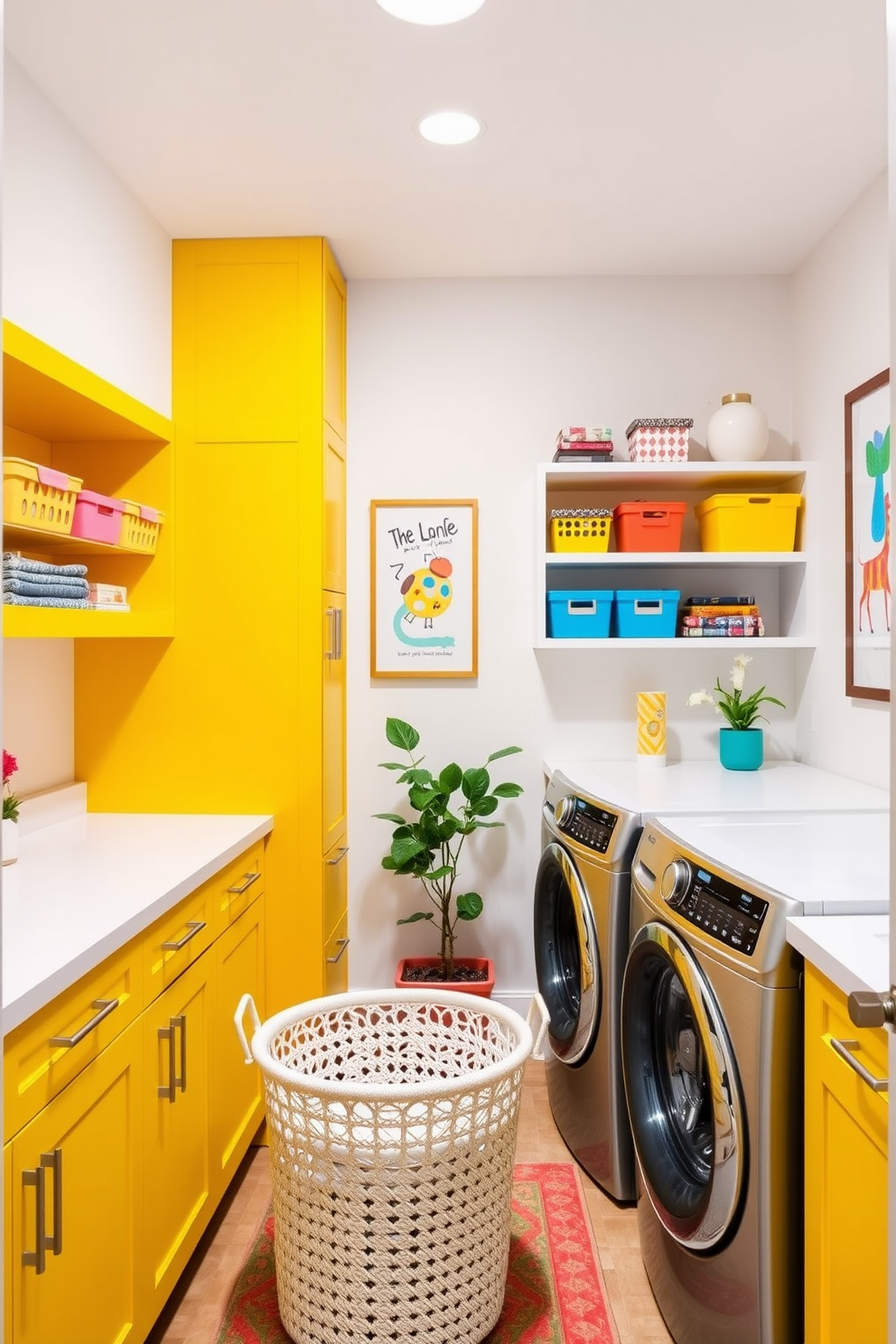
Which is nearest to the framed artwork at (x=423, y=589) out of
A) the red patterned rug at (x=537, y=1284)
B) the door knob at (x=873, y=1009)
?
the red patterned rug at (x=537, y=1284)

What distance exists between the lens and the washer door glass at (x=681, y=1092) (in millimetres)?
1542

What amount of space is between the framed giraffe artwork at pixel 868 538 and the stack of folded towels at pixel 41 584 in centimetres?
194

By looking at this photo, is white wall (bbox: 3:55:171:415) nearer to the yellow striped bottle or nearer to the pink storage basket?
the pink storage basket

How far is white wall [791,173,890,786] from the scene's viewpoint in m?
2.46

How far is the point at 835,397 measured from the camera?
8.95 feet

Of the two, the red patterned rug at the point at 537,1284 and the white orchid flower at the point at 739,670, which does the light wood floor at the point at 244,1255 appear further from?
the white orchid flower at the point at 739,670

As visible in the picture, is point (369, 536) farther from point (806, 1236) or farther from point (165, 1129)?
point (806, 1236)

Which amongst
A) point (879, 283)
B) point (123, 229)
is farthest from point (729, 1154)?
point (123, 229)

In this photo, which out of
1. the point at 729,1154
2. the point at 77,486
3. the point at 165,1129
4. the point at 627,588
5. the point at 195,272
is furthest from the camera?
the point at 627,588

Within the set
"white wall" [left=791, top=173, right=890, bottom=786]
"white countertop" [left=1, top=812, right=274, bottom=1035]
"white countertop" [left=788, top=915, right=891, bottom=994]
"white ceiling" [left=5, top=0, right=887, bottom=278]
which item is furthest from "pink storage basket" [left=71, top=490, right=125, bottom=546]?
"white wall" [left=791, top=173, right=890, bottom=786]

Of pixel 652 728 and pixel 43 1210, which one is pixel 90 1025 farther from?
pixel 652 728

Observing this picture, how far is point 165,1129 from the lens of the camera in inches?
70.3

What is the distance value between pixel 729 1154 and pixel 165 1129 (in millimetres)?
1038

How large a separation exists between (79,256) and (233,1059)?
192 cm
